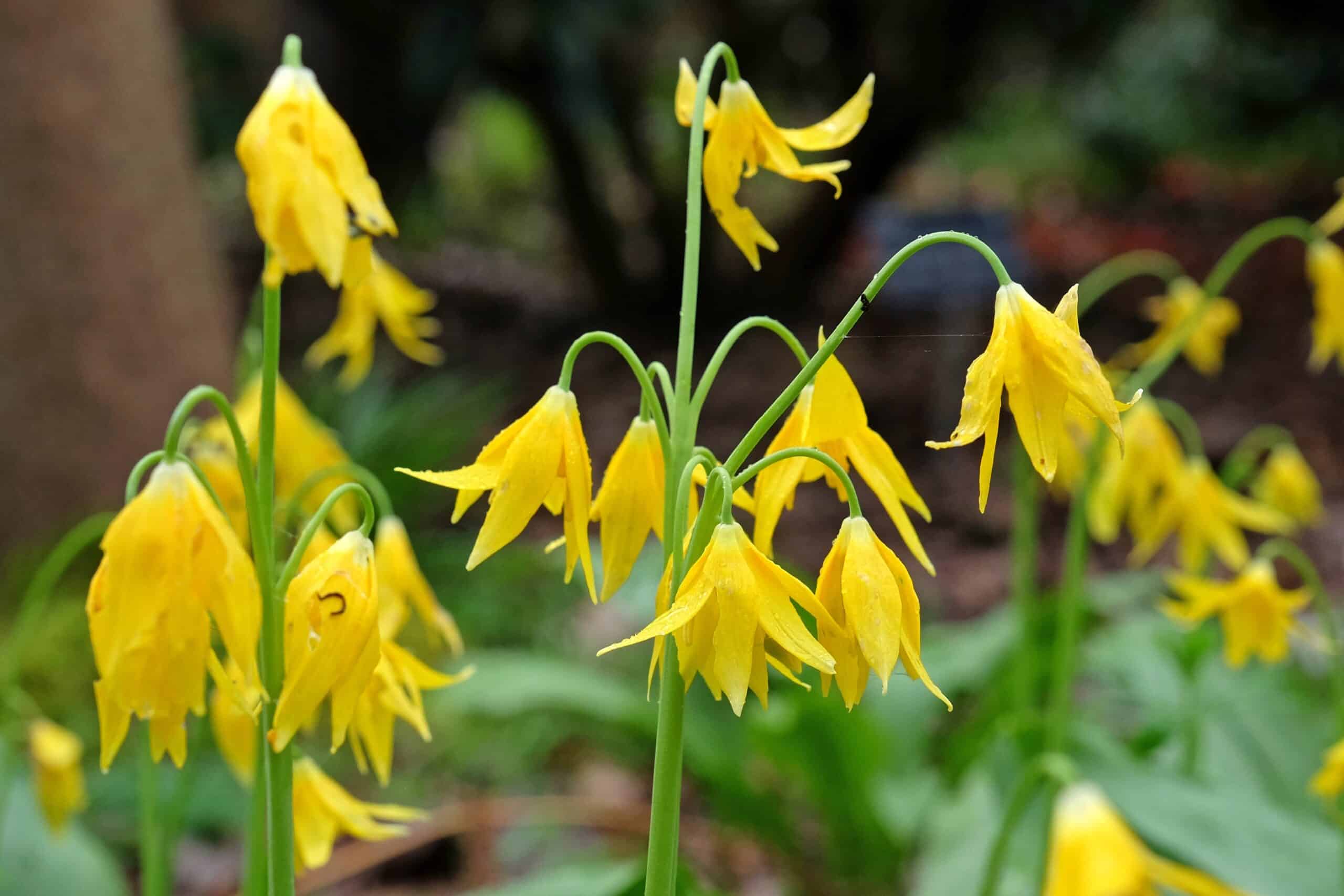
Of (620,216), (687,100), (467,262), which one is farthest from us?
(467,262)

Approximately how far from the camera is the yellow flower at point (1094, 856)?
82 cm

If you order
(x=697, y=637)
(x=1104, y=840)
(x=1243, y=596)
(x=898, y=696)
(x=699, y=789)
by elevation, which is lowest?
(x=699, y=789)

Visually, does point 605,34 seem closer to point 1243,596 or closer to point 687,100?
point 1243,596

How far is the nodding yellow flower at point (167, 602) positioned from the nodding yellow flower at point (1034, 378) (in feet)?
1.58

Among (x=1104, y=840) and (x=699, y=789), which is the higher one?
(x=1104, y=840)

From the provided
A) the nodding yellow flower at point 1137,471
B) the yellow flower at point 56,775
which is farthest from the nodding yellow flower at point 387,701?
the nodding yellow flower at point 1137,471

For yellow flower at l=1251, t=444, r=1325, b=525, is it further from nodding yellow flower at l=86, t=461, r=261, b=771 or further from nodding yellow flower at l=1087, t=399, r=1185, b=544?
nodding yellow flower at l=86, t=461, r=261, b=771

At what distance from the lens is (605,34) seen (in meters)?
5.94

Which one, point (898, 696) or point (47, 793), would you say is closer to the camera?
point (47, 793)

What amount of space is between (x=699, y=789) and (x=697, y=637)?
8.52 ft

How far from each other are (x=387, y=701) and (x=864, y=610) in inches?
16.3

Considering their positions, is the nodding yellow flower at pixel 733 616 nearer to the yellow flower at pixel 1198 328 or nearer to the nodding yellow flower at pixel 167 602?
the nodding yellow flower at pixel 167 602

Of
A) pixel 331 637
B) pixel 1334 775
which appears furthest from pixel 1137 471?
pixel 331 637

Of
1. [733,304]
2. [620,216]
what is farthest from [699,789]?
[620,216]
